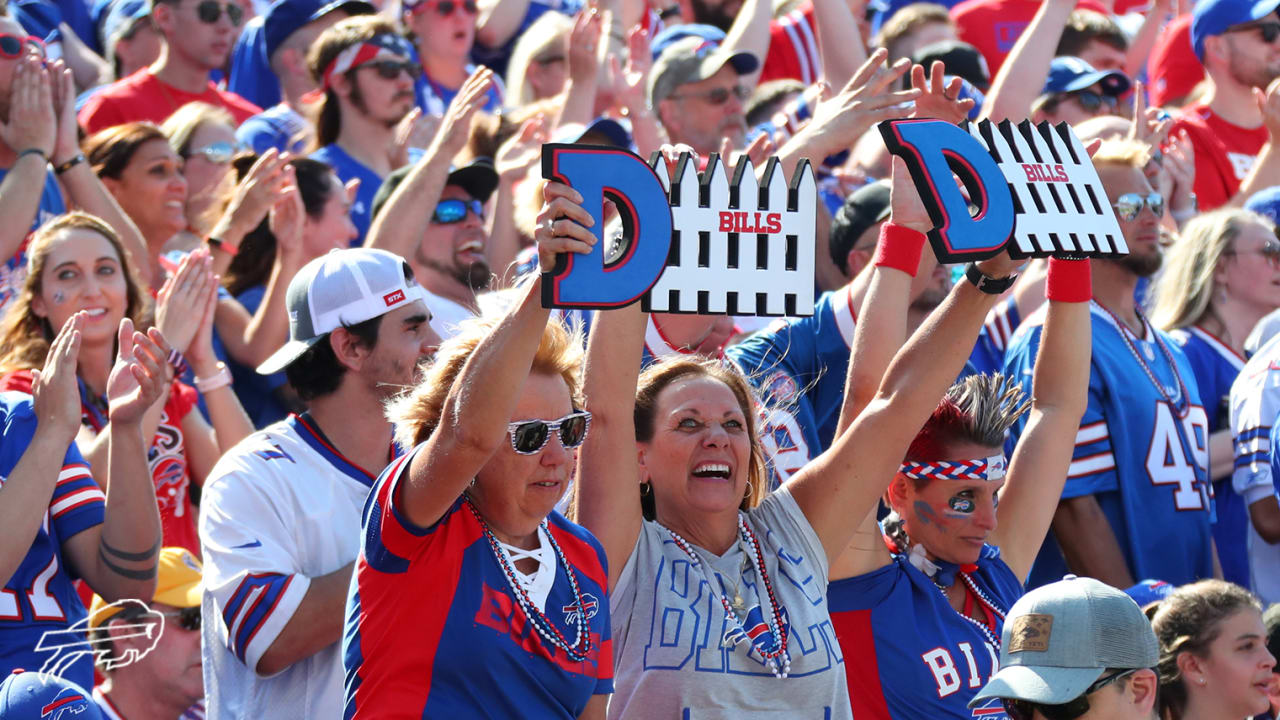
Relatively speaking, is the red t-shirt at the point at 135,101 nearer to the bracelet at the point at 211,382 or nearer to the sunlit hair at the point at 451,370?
the bracelet at the point at 211,382

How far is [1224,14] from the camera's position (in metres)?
7.41

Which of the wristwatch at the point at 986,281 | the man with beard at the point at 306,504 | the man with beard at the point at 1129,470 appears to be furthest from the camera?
the man with beard at the point at 1129,470

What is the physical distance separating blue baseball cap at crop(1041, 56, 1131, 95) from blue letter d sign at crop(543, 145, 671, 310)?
476 centimetres

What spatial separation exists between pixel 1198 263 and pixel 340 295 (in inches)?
133

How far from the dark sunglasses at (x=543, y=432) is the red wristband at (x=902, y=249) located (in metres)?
0.99

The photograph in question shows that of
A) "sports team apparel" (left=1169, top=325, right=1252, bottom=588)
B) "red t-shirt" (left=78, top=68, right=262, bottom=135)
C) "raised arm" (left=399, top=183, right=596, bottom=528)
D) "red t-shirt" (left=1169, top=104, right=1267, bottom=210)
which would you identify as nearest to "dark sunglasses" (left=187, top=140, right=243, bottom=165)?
"red t-shirt" (left=78, top=68, right=262, bottom=135)

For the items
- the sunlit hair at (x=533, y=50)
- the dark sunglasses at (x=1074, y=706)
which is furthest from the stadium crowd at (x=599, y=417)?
the sunlit hair at (x=533, y=50)

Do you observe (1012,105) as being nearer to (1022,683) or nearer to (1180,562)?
(1180,562)

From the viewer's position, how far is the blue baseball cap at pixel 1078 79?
24.0ft

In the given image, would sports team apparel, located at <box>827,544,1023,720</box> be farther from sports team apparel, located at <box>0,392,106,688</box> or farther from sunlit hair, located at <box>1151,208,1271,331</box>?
sunlit hair, located at <box>1151,208,1271,331</box>

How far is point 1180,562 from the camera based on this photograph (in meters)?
5.24

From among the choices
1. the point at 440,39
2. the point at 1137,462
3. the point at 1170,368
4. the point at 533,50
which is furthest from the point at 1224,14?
the point at 440,39

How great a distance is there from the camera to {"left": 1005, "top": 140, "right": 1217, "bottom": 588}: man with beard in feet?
16.8

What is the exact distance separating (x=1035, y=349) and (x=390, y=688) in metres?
2.90
